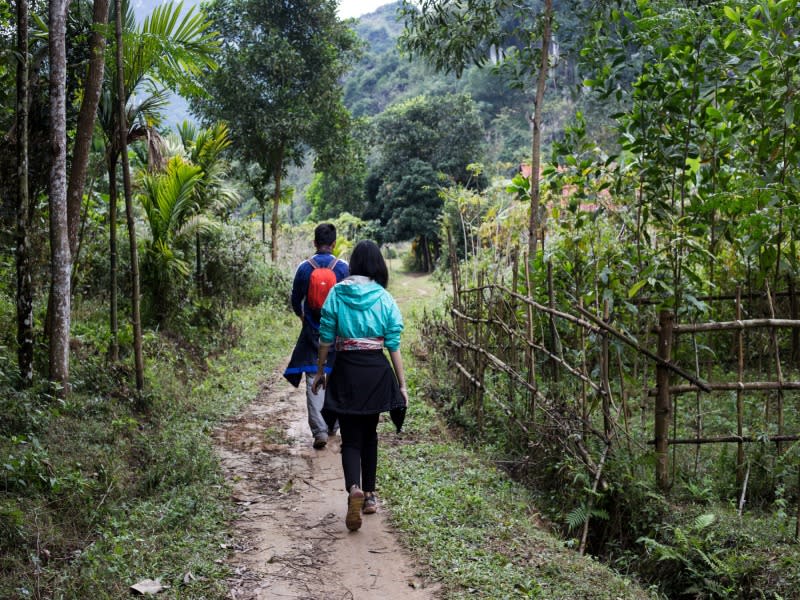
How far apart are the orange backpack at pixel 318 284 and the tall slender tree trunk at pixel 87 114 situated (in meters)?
2.14

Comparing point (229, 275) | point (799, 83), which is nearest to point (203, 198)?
point (229, 275)

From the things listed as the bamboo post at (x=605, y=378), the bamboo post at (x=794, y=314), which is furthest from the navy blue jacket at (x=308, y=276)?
the bamboo post at (x=794, y=314)

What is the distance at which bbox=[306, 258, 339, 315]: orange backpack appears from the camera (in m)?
5.58

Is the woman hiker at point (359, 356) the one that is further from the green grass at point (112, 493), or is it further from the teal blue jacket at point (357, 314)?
the green grass at point (112, 493)

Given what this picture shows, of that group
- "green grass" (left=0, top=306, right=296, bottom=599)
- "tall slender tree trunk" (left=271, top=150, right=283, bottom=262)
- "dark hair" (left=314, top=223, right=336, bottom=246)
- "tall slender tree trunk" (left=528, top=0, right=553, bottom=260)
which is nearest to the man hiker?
"dark hair" (left=314, top=223, right=336, bottom=246)

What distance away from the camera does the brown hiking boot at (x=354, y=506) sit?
13.4ft

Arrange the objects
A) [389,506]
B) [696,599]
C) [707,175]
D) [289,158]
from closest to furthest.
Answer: [696,599] → [389,506] → [707,175] → [289,158]

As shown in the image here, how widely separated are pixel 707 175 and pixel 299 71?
12574 millimetres

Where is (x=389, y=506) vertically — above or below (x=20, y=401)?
below

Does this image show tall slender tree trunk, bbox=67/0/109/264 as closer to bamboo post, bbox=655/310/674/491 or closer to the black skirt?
the black skirt

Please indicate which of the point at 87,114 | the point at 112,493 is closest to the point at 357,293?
the point at 112,493

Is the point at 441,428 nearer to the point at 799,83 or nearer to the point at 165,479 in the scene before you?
the point at 165,479

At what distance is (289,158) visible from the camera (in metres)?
17.9

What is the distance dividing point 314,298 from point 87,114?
2.47 meters
